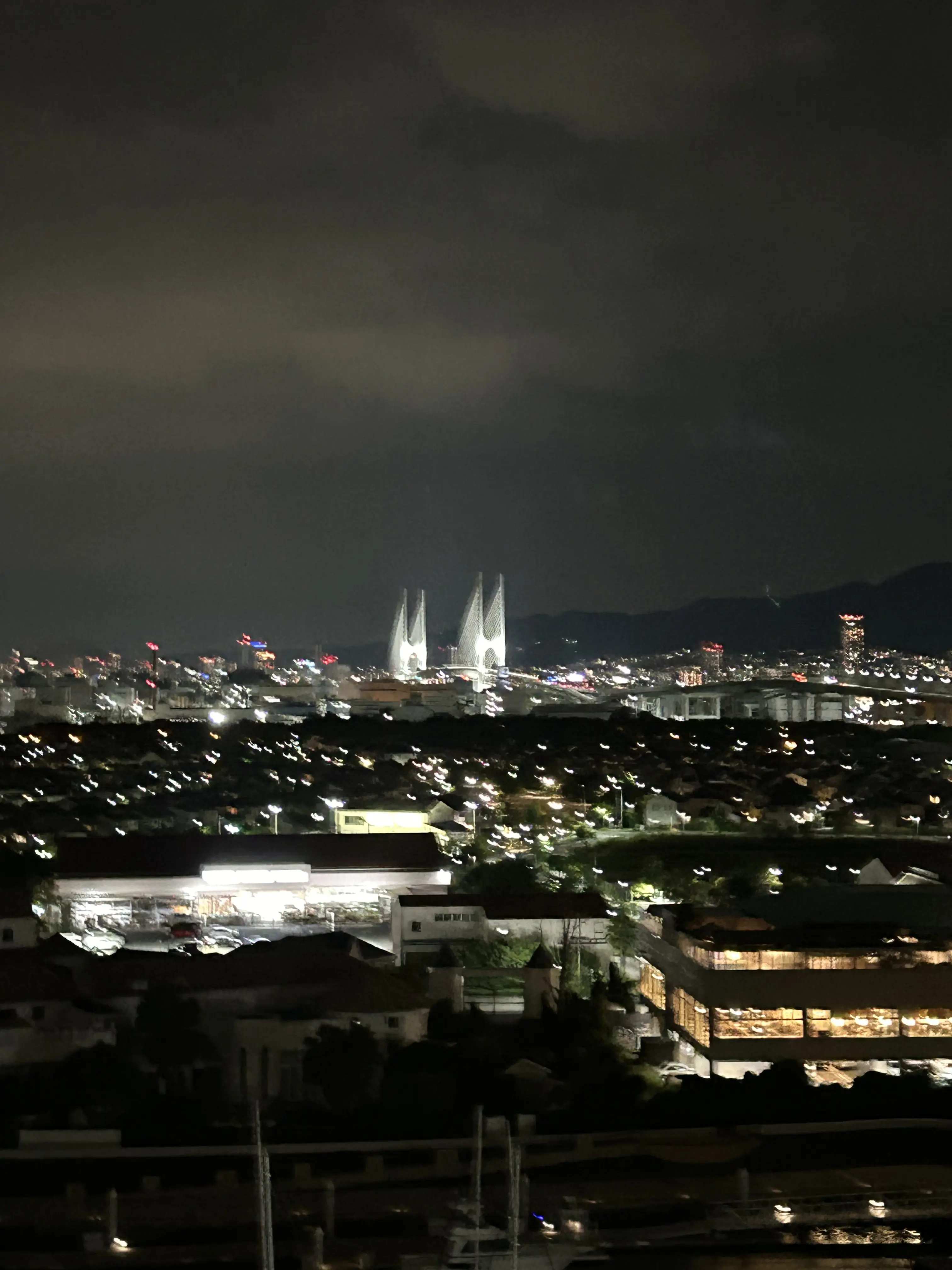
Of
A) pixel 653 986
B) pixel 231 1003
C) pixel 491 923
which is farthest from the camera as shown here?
pixel 491 923

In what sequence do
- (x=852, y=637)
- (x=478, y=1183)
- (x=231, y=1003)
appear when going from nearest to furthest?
(x=478, y=1183) → (x=231, y=1003) → (x=852, y=637)

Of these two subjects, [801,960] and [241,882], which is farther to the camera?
[241,882]

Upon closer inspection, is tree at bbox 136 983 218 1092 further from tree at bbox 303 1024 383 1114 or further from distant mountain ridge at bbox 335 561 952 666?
distant mountain ridge at bbox 335 561 952 666

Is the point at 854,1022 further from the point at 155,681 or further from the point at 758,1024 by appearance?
the point at 155,681

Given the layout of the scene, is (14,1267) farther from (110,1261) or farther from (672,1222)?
(672,1222)

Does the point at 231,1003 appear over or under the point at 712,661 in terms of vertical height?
under

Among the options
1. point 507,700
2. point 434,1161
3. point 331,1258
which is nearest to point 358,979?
point 434,1161

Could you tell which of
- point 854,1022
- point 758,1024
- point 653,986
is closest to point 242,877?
point 653,986

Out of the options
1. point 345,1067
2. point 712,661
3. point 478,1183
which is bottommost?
point 478,1183
